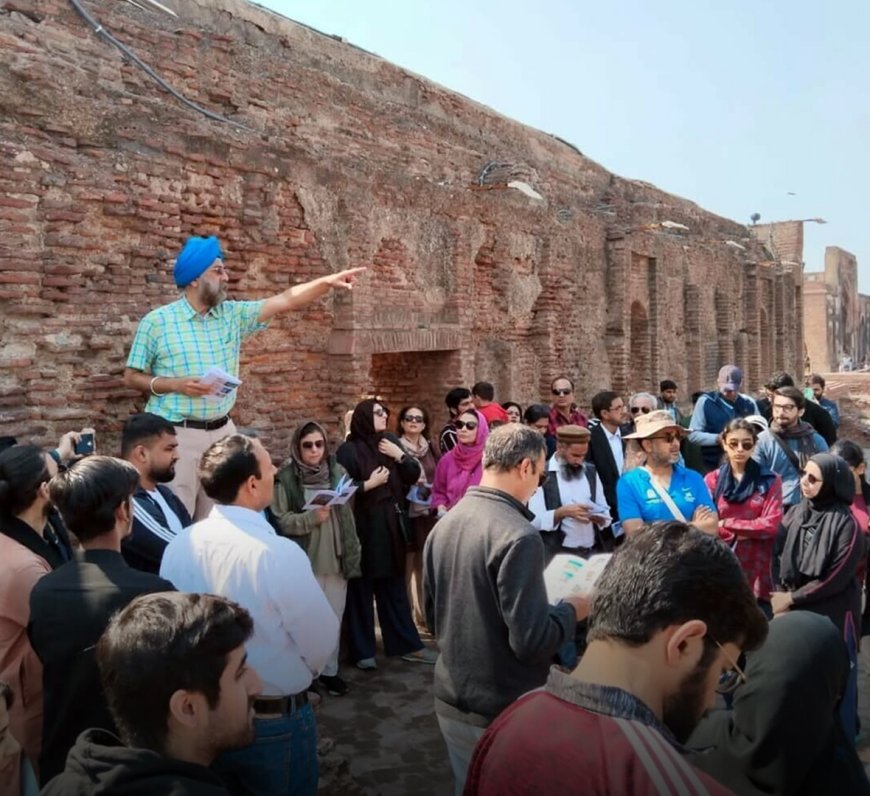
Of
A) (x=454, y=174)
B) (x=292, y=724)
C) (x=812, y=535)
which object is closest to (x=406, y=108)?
(x=454, y=174)

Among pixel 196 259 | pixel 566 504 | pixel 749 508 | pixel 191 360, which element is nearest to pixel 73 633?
pixel 191 360

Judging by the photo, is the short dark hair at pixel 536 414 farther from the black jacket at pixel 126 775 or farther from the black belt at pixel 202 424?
the black jacket at pixel 126 775

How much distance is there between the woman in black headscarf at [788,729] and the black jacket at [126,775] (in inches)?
51.9

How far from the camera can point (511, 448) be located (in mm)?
3043

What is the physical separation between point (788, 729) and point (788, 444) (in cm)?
408

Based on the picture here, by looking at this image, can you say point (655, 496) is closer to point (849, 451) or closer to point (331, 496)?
point (849, 451)

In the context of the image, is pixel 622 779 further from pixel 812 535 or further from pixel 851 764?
→ pixel 812 535

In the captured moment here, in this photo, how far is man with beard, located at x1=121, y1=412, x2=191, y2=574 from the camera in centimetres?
339

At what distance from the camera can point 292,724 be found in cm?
278

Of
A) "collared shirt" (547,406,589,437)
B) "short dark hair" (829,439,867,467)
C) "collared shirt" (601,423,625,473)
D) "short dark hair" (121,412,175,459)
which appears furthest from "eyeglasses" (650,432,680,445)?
"short dark hair" (121,412,175,459)

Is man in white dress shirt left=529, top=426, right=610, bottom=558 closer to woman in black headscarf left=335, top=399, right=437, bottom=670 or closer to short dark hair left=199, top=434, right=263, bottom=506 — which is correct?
Answer: woman in black headscarf left=335, top=399, right=437, bottom=670

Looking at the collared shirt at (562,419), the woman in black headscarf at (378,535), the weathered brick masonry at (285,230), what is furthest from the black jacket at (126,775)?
the collared shirt at (562,419)

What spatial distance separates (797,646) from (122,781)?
1.78 m

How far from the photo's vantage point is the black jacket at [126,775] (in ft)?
5.56
